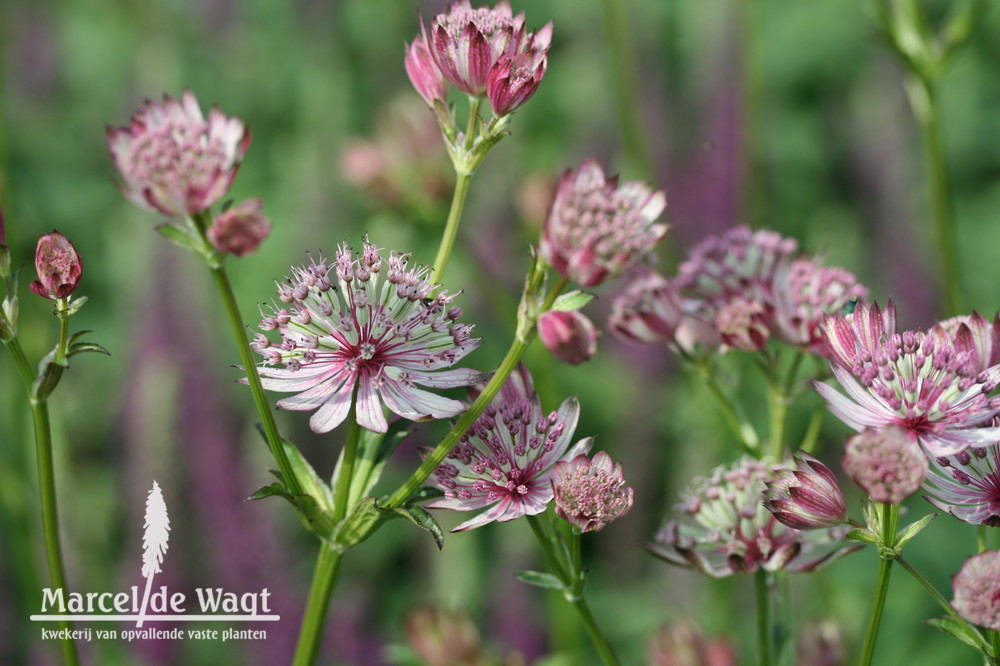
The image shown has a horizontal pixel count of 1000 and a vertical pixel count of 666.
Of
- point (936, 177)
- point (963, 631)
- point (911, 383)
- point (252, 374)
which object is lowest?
point (963, 631)

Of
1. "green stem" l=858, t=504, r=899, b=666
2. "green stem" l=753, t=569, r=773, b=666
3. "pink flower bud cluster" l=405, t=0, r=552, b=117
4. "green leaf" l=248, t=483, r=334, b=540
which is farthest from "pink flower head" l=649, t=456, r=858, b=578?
"pink flower bud cluster" l=405, t=0, r=552, b=117

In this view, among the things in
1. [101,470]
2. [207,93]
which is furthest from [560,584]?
[207,93]

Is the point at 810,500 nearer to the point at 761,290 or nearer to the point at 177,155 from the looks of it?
the point at 761,290

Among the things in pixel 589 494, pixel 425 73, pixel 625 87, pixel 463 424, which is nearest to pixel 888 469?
pixel 589 494

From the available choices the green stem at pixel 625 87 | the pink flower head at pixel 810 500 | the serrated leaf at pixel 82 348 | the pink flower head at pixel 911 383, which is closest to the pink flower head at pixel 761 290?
the pink flower head at pixel 911 383

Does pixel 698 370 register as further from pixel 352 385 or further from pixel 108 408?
pixel 108 408

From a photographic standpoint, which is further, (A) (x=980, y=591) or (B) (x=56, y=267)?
(B) (x=56, y=267)
